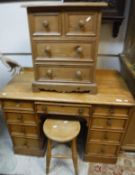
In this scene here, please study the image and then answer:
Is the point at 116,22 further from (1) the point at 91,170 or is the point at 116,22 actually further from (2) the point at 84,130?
(1) the point at 91,170

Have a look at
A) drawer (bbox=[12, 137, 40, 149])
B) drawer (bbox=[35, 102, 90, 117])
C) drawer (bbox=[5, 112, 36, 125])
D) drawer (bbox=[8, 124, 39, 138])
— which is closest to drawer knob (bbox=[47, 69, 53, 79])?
drawer (bbox=[35, 102, 90, 117])

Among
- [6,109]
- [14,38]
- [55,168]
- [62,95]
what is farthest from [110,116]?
[14,38]

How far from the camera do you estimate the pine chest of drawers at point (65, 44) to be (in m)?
1.07

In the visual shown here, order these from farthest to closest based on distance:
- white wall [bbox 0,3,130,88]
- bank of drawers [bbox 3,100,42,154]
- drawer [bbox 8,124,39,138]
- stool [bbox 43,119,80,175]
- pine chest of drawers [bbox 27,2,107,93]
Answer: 1. white wall [bbox 0,3,130,88]
2. drawer [bbox 8,124,39,138]
3. bank of drawers [bbox 3,100,42,154]
4. stool [bbox 43,119,80,175]
5. pine chest of drawers [bbox 27,2,107,93]

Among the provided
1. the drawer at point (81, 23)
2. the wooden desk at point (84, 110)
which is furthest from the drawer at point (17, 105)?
the drawer at point (81, 23)

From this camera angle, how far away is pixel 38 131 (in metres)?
1.46

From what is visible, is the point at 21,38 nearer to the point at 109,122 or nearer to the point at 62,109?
the point at 62,109

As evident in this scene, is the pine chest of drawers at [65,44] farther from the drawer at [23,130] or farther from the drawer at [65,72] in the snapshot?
the drawer at [23,130]

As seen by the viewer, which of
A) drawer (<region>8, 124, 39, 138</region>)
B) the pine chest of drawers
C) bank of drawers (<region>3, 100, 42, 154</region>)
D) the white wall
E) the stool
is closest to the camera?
the pine chest of drawers

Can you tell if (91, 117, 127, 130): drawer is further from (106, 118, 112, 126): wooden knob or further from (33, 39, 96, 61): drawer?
(33, 39, 96, 61): drawer

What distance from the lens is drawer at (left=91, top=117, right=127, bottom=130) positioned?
130 cm

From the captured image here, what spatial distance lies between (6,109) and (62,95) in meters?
0.51

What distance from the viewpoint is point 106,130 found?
136 centimetres

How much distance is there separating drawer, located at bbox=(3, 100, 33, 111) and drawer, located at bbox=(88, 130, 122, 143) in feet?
1.93
